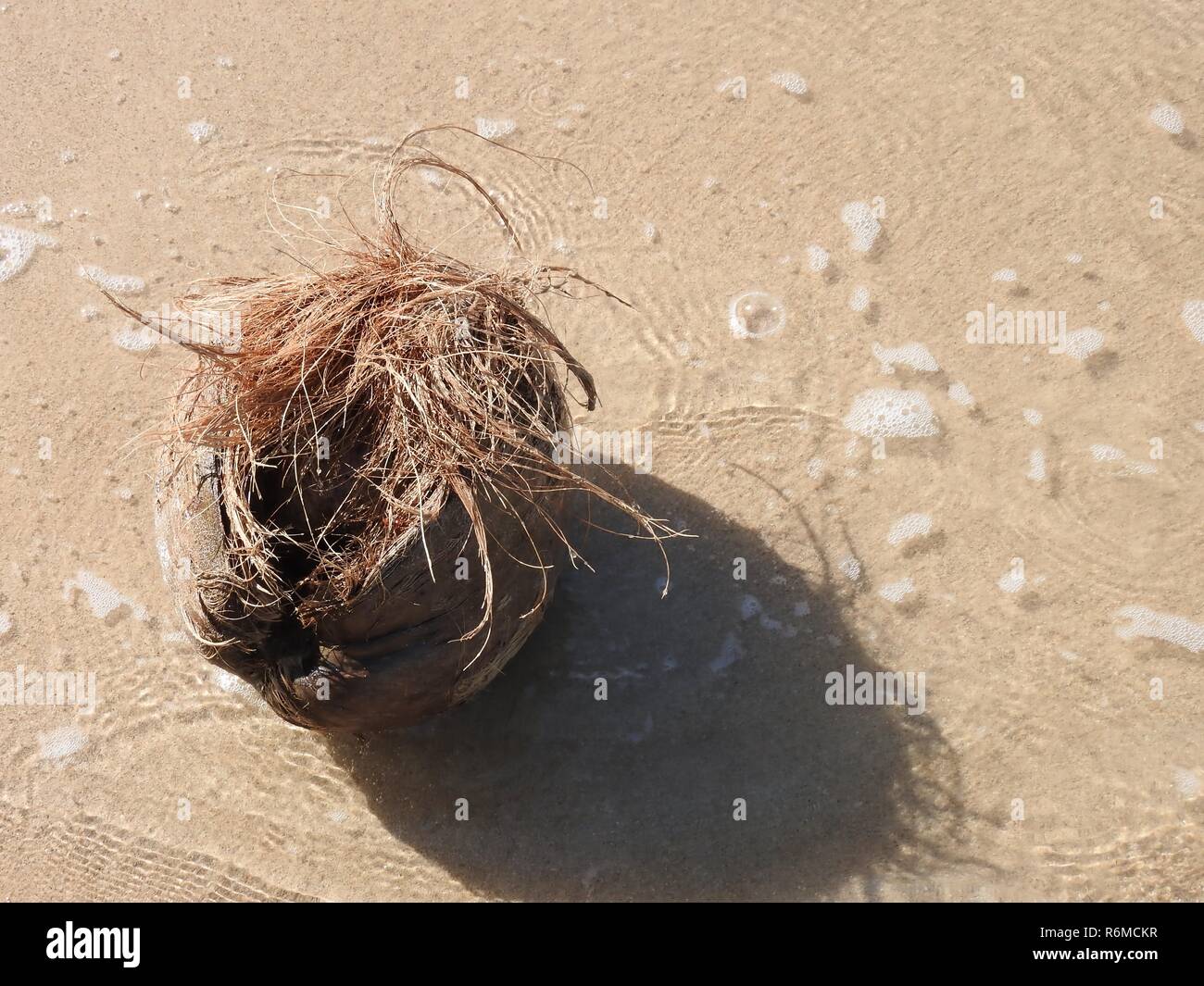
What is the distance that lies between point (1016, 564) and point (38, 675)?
2648mm

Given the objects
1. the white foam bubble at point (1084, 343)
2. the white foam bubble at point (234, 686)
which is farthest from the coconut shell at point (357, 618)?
the white foam bubble at point (1084, 343)

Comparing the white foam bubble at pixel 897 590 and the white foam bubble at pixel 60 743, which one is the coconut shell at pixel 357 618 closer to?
the white foam bubble at pixel 60 743

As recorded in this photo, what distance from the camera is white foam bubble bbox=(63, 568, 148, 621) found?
324cm

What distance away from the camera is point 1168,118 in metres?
3.83

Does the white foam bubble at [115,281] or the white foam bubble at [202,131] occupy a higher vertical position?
the white foam bubble at [202,131]

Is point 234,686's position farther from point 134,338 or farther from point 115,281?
point 115,281

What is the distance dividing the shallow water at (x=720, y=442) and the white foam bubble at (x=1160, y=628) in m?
0.01

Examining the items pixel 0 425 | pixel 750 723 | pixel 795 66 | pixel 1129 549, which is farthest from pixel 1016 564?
pixel 0 425

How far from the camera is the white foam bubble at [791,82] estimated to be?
3.95m

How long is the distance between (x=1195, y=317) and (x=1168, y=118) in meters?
0.77

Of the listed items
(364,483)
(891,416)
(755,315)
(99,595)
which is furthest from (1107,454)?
(99,595)

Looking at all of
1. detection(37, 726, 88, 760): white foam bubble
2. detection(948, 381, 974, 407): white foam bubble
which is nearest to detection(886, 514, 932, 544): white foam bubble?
detection(948, 381, 974, 407): white foam bubble

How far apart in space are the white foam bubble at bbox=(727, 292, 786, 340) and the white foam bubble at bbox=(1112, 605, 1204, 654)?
126cm

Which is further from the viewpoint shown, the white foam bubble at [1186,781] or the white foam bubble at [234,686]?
the white foam bubble at [234,686]
